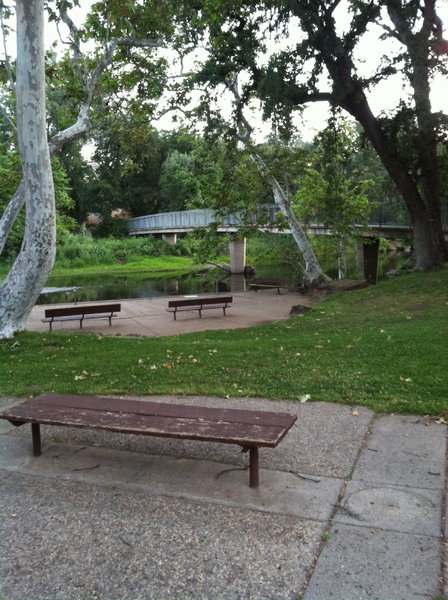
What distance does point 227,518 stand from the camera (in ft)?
12.2

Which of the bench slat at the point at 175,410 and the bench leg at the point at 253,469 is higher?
the bench slat at the point at 175,410

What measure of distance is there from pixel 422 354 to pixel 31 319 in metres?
12.5

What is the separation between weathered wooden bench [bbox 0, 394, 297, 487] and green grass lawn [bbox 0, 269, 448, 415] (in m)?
1.87

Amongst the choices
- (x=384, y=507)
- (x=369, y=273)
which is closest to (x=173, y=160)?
(x=369, y=273)

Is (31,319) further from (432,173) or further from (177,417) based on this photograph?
(432,173)

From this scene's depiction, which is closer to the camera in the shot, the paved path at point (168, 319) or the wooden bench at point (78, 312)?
the wooden bench at point (78, 312)

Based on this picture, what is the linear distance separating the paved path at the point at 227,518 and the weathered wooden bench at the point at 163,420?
43 cm

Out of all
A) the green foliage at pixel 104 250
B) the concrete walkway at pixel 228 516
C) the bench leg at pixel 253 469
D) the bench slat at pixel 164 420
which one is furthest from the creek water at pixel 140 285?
the bench leg at pixel 253 469

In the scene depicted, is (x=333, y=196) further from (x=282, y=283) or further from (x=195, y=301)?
(x=195, y=301)

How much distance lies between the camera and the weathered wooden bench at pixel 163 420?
13.5 feet

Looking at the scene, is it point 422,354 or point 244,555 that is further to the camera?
point 422,354

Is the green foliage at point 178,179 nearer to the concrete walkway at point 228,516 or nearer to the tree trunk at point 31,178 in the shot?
the tree trunk at point 31,178

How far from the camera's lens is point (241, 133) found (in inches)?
935

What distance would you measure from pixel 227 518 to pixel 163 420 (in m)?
1.09
